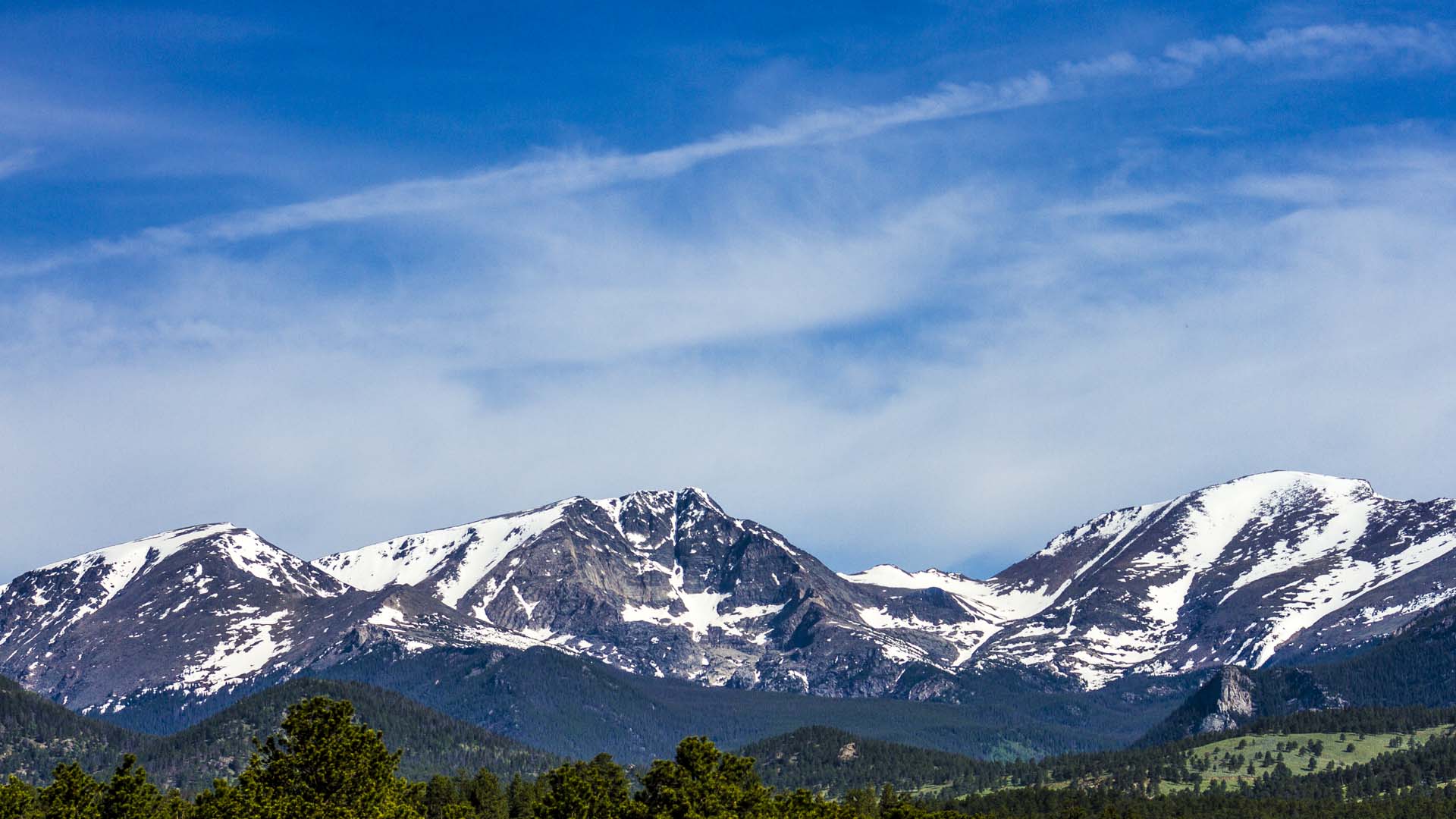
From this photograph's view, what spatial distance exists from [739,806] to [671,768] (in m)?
7.14

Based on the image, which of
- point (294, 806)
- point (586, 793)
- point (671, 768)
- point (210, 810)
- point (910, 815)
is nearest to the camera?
point (294, 806)

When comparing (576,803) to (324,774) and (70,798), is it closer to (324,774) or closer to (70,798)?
(324,774)

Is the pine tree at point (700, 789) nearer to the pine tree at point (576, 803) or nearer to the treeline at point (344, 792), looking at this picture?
the treeline at point (344, 792)

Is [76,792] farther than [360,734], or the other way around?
[76,792]

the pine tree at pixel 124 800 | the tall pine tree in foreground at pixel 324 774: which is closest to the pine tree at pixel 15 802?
the pine tree at pixel 124 800

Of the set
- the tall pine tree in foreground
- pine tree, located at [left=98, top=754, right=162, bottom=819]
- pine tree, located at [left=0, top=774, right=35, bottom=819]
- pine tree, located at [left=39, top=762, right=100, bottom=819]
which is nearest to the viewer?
the tall pine tree in foreground

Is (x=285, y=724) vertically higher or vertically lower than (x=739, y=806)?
higher

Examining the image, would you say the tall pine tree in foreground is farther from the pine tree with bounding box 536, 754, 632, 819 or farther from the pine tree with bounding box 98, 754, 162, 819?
the pine tree with bounding box 536, 754, 632, 819

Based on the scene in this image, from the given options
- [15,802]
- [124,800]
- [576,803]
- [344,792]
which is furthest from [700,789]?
[15,802]

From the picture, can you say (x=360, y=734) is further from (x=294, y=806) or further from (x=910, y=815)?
(x=910, y=815)

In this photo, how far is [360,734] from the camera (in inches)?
5221

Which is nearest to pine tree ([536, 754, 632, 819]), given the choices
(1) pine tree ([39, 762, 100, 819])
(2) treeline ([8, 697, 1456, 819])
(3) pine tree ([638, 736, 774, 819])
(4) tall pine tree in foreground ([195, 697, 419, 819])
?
(2) treeline ([8, 697, 1456, 819])

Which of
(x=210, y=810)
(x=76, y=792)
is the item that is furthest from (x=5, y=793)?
(x=210, y=810)

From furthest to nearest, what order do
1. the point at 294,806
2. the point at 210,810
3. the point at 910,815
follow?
the point at 910,815, the point at 210,810, the point at 294,806
